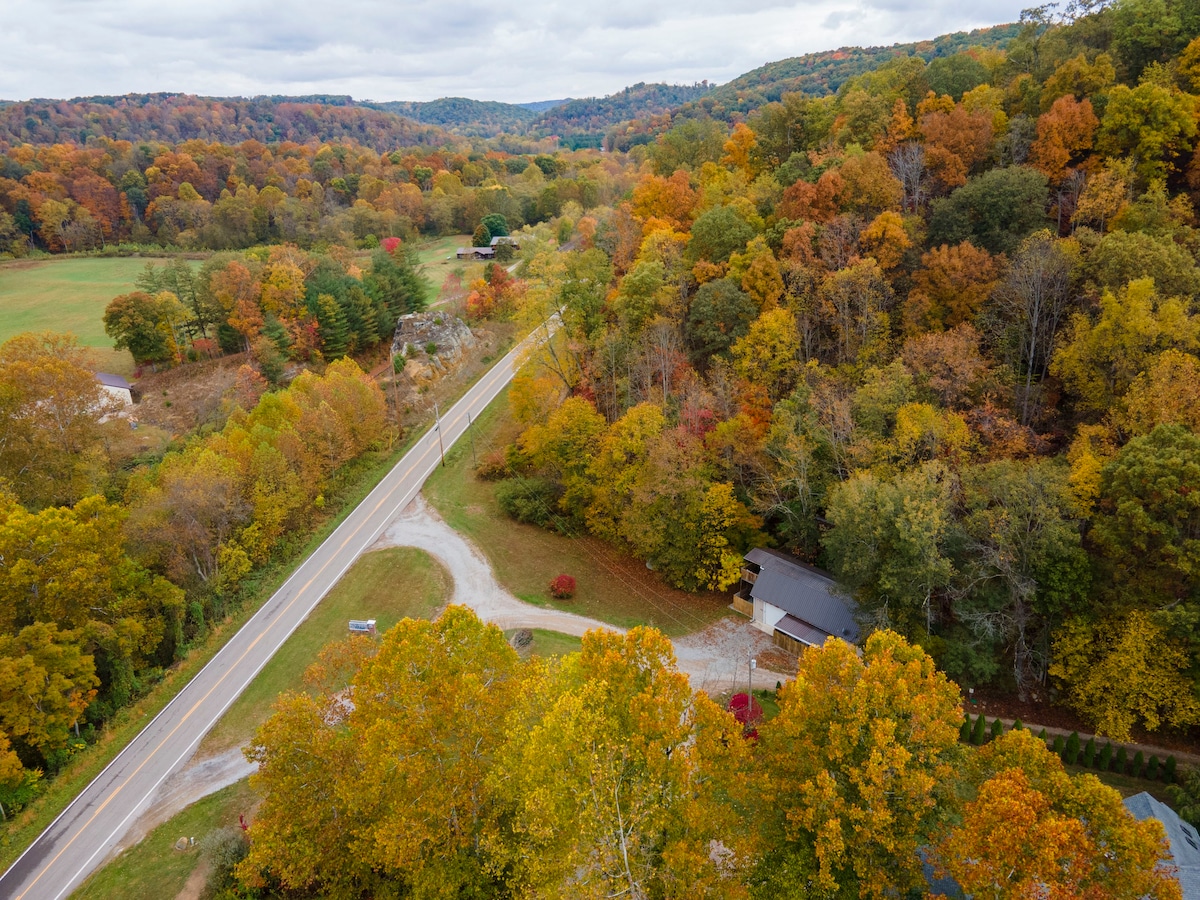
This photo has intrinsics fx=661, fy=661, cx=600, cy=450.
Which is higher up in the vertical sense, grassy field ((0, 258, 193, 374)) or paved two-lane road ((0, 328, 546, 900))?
grassy field ((0, 258, 193, 374))

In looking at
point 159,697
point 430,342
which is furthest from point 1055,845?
point 430,342

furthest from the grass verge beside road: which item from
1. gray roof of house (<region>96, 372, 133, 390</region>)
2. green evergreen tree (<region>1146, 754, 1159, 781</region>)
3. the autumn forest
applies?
green evergreen tree (<region>1146, 754, 1159, 781</region>)

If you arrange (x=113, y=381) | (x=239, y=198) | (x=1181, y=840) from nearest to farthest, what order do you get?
1. (x=1181, y=840)
2. (x=113, y=381)
3. (x=239, y=198)

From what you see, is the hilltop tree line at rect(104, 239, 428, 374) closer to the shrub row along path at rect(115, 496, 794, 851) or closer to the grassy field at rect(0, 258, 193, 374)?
the grassy field at rect(0, 258, 193, 374)

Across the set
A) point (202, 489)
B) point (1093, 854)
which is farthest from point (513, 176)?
point (1093, 854)

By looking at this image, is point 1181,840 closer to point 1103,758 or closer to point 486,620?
point 1103,758

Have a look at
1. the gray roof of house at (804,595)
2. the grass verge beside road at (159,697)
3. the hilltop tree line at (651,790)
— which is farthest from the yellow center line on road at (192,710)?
the gray roof of house at (804,595)

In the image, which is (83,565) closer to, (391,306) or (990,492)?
(990,492)
